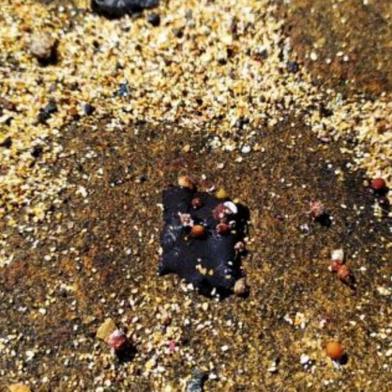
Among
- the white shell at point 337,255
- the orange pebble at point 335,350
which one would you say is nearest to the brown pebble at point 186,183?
the white shell at point 337,255

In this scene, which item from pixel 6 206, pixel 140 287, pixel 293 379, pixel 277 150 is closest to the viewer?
pixel 293 379

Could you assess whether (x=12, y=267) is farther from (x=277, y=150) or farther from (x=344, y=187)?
(x=344, y=187)

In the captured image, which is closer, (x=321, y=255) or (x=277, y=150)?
(x=321, y=255)

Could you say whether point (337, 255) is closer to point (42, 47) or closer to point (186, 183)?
point (186, 183)

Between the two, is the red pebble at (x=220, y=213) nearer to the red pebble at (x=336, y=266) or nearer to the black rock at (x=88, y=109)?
the red pebble at (x=336, y=266)

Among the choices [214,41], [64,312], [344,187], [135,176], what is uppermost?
[214,41]

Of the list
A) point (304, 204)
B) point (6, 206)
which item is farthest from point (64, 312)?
point (304, 204)

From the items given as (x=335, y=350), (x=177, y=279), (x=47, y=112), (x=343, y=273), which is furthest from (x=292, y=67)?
(x=335, y=350)
